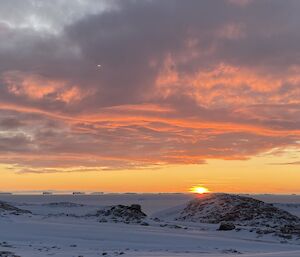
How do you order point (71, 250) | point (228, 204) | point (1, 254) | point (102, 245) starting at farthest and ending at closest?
point (228, 204)
point (102, 245)
point (71, 250)
point (1, 254)

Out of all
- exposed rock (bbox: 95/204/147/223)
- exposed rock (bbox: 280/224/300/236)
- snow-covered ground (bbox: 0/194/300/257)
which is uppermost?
exposed rock (bbox: 95/204/147/223)

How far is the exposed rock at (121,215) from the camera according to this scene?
117 feet

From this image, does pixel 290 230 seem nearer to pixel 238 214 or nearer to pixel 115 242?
pixel 238 214

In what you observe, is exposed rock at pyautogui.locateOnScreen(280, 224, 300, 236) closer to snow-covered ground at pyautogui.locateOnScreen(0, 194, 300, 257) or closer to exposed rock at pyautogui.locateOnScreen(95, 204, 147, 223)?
snow-covered ground at pyautogui.locateOnScreen(0, 194, 300, 257)

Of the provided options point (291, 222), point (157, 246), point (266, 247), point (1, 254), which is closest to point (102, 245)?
point (157, 246)

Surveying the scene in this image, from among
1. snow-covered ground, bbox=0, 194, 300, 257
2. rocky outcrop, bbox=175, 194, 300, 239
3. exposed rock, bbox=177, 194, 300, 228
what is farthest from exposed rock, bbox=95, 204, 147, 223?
snow-covered ground, bbox=0, 194, 300, 257

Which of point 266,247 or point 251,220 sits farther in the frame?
point 251,220

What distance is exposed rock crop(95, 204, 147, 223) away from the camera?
117ft

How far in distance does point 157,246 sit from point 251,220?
17491mm

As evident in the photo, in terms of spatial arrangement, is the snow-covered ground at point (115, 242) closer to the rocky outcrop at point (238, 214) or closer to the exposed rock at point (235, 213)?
the rocky outcrop at point (238, 214)

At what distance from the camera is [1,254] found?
1708 cm

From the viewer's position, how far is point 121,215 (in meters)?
37.8

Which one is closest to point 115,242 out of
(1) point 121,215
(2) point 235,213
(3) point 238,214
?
(1) point 121,215

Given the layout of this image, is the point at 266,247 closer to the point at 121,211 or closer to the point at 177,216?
the point at 121,211
